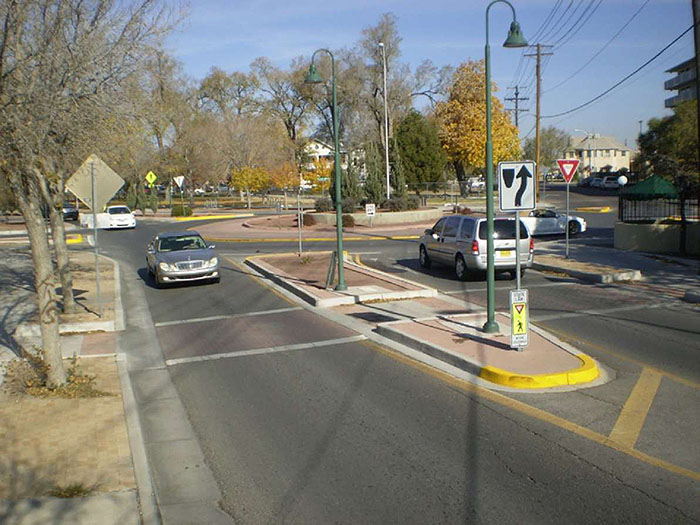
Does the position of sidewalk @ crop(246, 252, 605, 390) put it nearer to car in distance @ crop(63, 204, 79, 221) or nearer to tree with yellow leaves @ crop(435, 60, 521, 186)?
tree with yellow leaves @ crop(435, 60, 521, 186)

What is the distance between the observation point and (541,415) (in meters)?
7.92

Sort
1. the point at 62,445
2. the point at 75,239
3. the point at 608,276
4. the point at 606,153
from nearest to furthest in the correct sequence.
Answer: the point at 62,445, the point at 608,276, the point at 75,239, the point at 606,153

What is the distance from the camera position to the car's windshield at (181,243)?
20.6 m

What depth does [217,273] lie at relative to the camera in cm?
1956

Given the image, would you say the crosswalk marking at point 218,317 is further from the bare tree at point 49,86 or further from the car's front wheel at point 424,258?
the car's front wheel at point 424,258

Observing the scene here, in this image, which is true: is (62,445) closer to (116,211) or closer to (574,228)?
(574,228)

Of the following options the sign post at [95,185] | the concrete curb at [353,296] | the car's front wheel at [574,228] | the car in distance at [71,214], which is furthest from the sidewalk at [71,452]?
the car in distance at [71,214]

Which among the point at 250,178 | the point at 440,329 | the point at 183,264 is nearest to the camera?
the point at 440,329

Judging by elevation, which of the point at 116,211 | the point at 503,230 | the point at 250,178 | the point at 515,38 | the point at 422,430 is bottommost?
the point at 422,430

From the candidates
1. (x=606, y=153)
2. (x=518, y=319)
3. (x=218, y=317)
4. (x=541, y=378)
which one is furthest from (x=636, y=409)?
(x=606, y=153)

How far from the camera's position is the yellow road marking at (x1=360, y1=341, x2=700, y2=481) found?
21.0 ft

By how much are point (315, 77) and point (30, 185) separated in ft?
26.5

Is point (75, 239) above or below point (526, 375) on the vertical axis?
below

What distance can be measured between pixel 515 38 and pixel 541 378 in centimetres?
552
